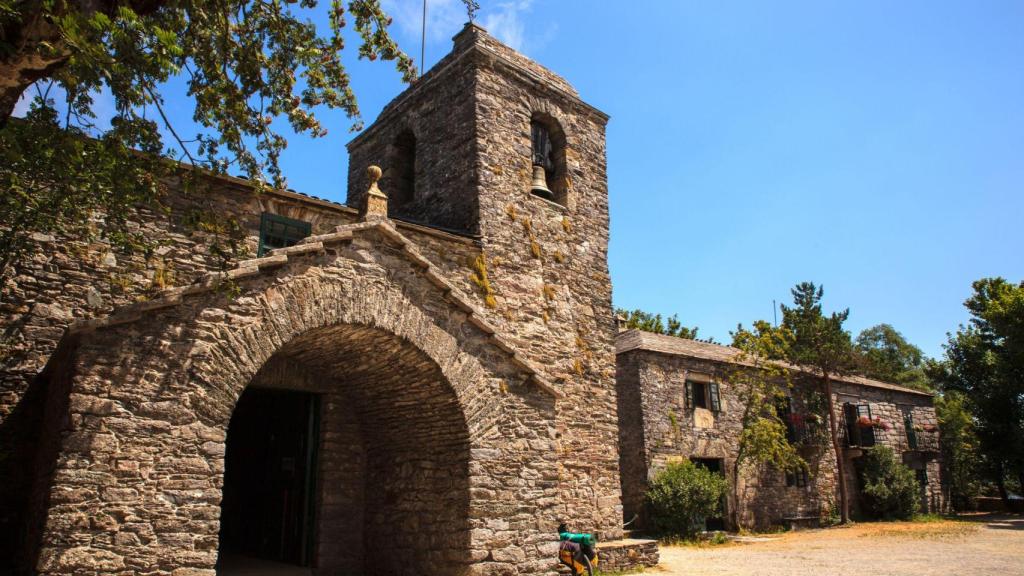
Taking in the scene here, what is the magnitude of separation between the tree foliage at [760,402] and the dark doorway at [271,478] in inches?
596

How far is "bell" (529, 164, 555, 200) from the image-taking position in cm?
1281

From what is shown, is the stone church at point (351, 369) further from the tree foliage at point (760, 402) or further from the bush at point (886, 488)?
the bush at point (886, 488)

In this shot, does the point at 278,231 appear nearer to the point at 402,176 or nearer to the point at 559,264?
the point at 402,176

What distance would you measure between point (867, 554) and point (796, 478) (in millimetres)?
8740

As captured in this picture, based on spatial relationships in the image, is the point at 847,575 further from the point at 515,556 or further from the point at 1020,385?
the point at 1020,385

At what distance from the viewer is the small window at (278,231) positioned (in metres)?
9.43

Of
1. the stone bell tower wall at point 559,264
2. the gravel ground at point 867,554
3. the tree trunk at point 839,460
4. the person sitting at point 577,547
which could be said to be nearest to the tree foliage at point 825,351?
the tree trunk at point 839,460

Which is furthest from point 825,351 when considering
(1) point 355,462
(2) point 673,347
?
(1) point 355,462

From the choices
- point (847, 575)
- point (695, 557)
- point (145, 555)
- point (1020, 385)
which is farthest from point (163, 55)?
point (1020, 385)

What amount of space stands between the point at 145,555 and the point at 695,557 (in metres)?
11.9

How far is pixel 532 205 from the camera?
1259cm

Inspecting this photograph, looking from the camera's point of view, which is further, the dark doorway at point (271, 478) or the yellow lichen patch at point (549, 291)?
the yellow lichen patch at point (549, 291)

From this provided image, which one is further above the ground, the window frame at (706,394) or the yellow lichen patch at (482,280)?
the yellow lichen patch at (482,280)

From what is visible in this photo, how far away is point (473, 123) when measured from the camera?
1222 centimetres
